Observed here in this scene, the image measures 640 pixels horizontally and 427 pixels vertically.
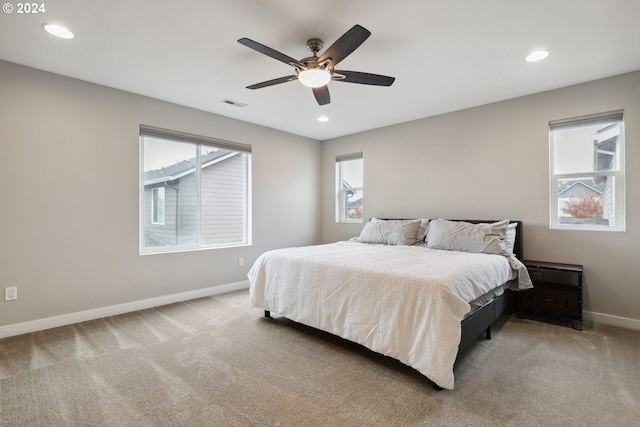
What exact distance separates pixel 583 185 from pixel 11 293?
19.0 feet

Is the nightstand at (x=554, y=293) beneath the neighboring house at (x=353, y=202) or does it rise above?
beneath

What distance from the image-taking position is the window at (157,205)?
3779mm

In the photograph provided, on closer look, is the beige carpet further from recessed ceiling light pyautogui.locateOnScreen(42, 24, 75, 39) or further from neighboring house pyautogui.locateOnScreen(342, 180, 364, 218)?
neighboring house pyautogui.locateOnScreen(342, 180, 364, 218)

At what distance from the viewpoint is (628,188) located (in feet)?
9.71

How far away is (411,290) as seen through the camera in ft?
6.81

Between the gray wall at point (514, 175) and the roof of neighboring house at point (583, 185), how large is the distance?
18cm

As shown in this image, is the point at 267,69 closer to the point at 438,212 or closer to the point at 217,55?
the point at 217,55

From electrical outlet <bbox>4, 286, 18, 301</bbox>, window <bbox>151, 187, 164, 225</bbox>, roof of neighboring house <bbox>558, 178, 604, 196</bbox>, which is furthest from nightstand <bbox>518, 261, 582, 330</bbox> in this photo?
electrical outlet <bbox>4, 286, 18, 301</bbox>

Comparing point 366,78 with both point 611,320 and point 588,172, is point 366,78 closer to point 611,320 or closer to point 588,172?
point 588,172

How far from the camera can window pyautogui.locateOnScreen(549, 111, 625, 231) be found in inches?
122

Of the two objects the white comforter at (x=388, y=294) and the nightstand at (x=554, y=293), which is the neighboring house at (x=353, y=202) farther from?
the nightstand at (x=554, y=293)

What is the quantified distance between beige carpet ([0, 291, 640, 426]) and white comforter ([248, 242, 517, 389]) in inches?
8.2

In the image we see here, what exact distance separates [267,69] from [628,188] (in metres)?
3.68

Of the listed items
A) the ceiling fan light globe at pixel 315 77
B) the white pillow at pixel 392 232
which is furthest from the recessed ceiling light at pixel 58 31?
the white pillow at pixel 392 232
